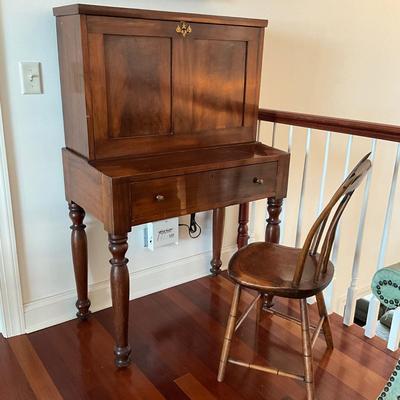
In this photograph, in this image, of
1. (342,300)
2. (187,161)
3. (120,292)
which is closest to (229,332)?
(120,292)

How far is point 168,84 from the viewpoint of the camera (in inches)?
68.6

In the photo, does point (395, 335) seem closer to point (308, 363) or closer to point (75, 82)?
point (308, 363)

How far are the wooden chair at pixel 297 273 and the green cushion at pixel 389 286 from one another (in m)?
0.31

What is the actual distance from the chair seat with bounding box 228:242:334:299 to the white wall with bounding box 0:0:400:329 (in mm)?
682

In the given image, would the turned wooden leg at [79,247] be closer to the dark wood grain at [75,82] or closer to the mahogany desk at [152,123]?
the mahogany desk at [152,123]

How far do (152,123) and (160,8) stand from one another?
1.88 ft

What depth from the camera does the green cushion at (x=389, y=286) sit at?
3.39ft

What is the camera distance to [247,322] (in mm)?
2051

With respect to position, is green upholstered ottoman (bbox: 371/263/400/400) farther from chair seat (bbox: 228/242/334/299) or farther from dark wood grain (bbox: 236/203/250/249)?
dark wood grain (bbox: 236/203/250/249)

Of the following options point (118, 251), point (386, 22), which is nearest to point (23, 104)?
point (118, 251)

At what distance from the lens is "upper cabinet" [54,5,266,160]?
155 cm

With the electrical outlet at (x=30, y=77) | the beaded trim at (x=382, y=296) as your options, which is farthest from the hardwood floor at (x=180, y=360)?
the electrical outlet at (x=30, y=77)

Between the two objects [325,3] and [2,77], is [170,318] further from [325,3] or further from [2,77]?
[325,3]

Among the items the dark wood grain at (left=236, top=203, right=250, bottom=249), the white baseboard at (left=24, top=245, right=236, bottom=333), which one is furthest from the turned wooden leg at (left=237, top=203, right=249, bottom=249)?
the white baseboard at (left=24, top=245, right=236, bottom=333)
